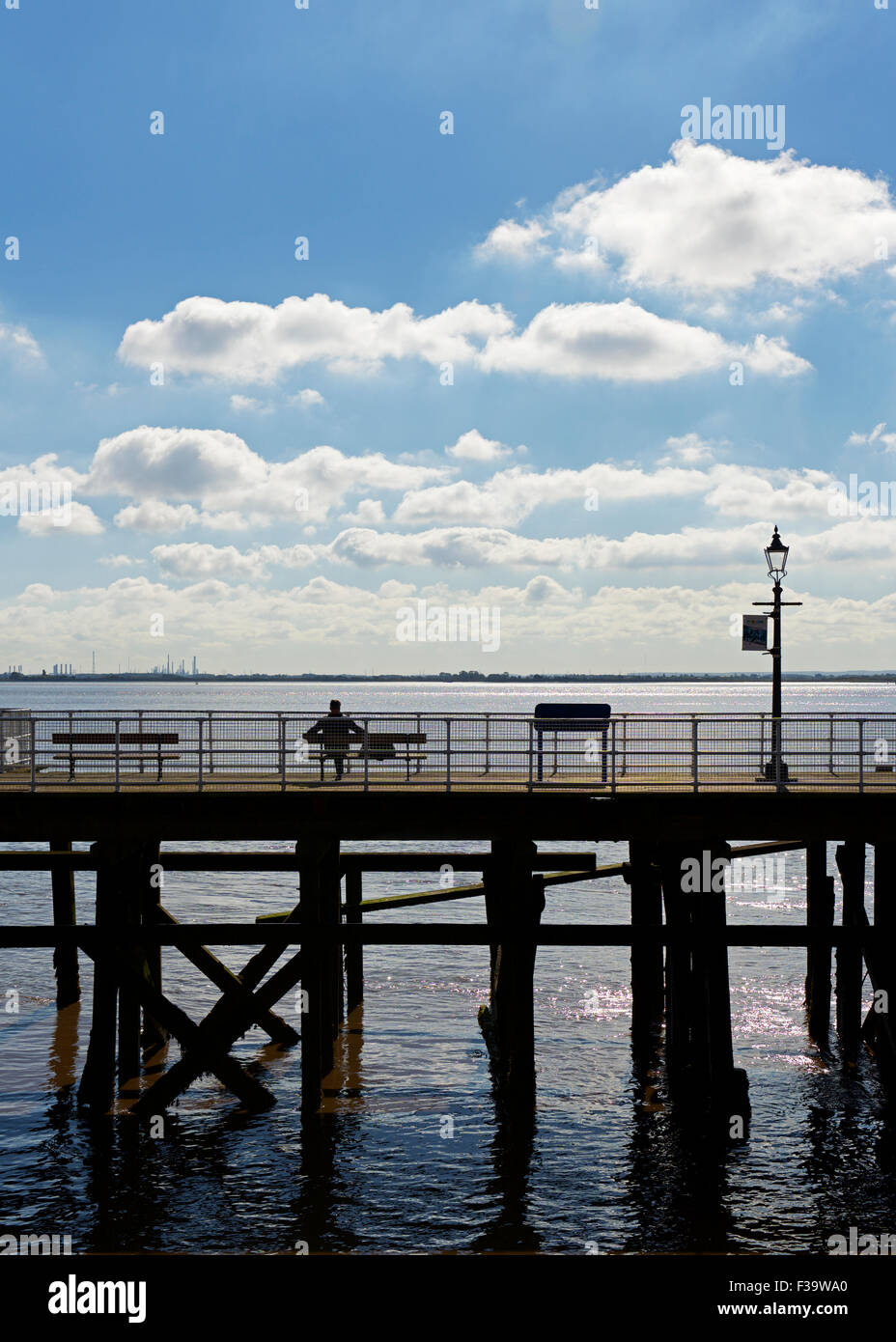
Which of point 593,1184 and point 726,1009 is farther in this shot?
point 726,1009

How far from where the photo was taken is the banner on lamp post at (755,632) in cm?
2155

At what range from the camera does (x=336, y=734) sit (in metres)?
19.3

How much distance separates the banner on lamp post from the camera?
2155cm

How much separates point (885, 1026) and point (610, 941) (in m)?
5.18

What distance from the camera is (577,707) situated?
798 inches

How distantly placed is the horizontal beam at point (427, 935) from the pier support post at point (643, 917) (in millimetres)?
3981

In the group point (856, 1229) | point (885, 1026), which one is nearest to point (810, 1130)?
point (885, 1026)

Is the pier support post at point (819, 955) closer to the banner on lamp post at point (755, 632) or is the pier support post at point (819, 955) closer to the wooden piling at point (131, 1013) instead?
the banner on lamp post at point (755, 632)

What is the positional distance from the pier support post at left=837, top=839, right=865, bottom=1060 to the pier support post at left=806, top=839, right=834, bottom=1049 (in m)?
0.31

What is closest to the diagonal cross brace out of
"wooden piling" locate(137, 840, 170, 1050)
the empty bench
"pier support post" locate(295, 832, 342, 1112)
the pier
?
the pier

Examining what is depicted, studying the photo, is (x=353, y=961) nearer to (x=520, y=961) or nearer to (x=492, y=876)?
(x=492, y=876)

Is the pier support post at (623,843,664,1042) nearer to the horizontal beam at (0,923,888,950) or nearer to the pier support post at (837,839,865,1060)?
the pier support post at (837,839,865,1060)

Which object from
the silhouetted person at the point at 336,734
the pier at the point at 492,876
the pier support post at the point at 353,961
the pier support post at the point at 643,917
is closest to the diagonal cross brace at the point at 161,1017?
the pier at the point at 492,876
